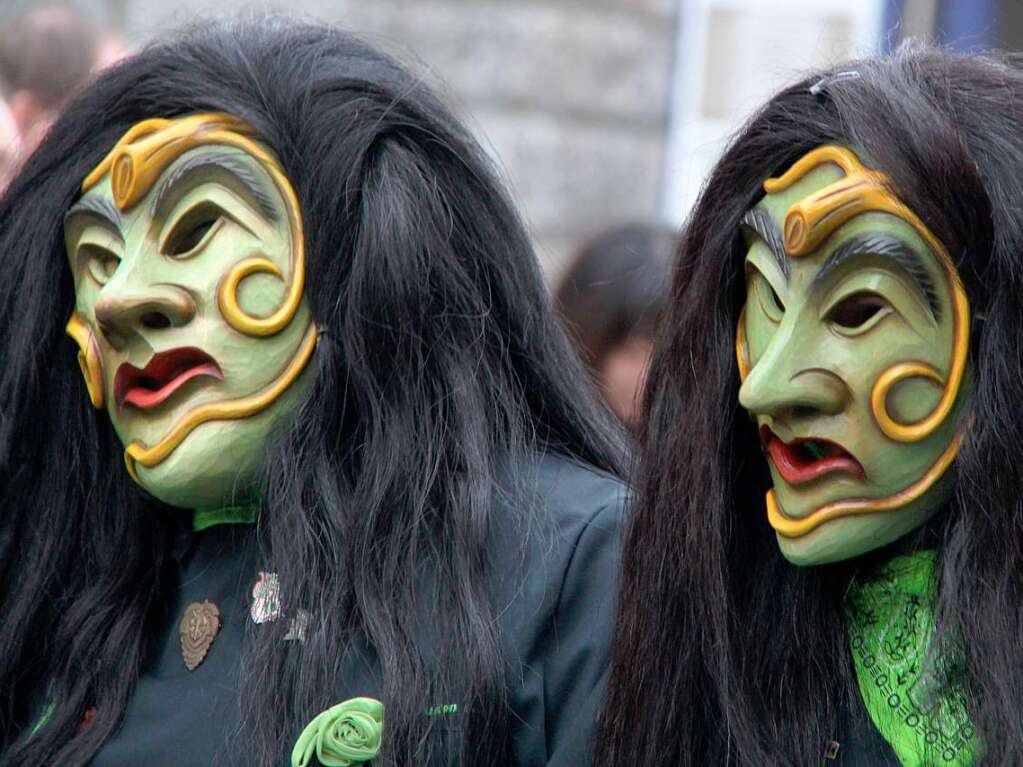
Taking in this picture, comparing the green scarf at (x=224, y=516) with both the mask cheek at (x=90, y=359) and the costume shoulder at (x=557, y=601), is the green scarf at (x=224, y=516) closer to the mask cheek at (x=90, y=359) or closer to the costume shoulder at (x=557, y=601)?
the mask cheek at (x=90, y=359)

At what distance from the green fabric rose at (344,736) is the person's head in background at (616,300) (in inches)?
58.1

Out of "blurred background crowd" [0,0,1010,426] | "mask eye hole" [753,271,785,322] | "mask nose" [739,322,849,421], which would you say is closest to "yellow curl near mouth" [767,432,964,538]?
"mask nose" [739,322,849,421]

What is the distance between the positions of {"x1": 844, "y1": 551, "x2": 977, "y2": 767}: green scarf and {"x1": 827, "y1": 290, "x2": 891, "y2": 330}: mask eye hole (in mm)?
259

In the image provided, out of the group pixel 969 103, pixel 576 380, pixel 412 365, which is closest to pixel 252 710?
pixel 412 365

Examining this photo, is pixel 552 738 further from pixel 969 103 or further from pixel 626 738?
pixel 969 103

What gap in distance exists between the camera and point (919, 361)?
1.91 meters

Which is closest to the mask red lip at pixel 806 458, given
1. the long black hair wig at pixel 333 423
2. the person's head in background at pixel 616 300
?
the long black hair wig at pixel 333 423

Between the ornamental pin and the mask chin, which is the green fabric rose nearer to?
the ornamental pin

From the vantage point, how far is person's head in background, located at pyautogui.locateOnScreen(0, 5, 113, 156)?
3.88m

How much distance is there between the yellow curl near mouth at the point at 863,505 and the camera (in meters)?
1.92

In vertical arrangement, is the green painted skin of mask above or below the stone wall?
above

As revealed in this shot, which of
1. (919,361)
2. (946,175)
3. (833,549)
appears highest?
(946,175)

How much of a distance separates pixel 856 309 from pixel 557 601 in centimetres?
61

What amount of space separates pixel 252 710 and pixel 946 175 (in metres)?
1.10
